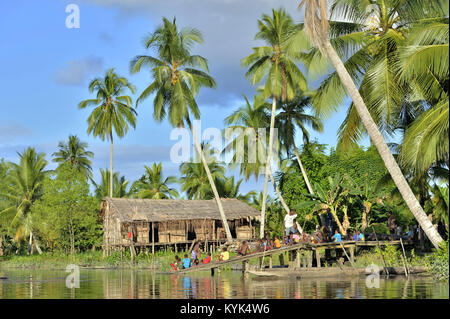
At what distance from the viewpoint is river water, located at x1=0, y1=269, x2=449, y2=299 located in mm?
15572

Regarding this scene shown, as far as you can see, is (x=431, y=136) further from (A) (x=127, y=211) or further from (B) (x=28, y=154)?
(B) (x=28, y=154)

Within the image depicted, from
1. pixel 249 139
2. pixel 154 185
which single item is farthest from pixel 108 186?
pixel 249 139

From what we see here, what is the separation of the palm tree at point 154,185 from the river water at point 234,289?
24.4m

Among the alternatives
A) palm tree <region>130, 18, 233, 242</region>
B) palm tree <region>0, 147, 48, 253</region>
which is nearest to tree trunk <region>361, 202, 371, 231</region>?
palm tree <region>130, 18, 233, 242</region>

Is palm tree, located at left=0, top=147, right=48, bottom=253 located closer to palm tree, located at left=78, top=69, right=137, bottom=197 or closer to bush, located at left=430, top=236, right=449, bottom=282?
palm tree, located at left=78, top=69, right=137, bottom=197

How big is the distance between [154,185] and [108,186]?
378 centimetres

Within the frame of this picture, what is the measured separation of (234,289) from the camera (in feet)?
59.2

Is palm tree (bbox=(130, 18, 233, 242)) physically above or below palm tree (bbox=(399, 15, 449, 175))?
above

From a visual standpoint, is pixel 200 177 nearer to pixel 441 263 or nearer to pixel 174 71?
pixel 174 71

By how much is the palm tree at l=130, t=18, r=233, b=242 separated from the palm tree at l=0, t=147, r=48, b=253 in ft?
49.7

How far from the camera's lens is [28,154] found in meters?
43.4

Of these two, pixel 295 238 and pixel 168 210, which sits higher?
pixel 168 210

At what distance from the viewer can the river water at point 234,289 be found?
51.1 feet

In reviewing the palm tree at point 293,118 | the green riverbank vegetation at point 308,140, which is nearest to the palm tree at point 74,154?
the green riverbank vegetation at point 308,140
